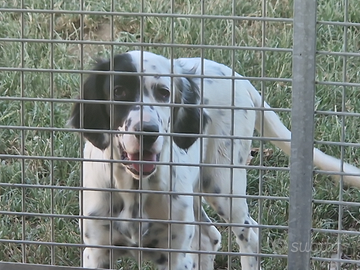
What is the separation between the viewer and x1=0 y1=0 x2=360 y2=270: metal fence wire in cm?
271

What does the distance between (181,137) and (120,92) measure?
0.43m

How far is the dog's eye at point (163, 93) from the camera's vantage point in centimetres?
332

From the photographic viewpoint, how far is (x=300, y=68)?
2650 millimetres

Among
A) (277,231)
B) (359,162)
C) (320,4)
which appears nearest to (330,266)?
(277,231)

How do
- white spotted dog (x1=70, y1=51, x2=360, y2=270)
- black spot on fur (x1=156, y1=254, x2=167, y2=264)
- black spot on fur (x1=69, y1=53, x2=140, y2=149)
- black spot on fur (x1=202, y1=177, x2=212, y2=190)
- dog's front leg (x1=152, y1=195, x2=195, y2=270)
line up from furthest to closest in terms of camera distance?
black spot on fur (x1=202, y1=177, x2=212, y2=190) < black spot on fur (x1=156, y1=254, x2=167, y2=264) < dog's front leg (x1=152, y1=195, x2=195, y2=270) < black spot on fur (x1=69, y1=53, x2=140, y2=149) < white spotted dog (x1=70, y1=51, x2=360, y2=270)

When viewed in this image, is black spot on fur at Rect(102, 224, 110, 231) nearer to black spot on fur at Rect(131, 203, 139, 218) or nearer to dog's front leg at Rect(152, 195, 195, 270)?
black spot on fur at Rect(131, 203, 139, 218)

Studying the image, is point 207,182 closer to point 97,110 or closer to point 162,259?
point 162,259

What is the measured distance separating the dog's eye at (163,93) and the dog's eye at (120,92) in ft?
0.47

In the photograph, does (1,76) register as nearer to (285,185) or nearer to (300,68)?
(285,185)

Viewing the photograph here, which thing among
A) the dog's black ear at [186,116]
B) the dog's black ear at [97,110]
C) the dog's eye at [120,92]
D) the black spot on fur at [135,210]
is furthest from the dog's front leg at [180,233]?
the dog's eye at [120,92]

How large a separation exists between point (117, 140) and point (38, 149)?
6.27 feet

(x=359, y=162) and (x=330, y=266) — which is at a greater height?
(x=359, y=162)

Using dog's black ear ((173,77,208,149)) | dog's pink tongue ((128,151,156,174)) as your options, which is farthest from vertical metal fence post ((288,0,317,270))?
dog's black ear ((173,77,208,149))

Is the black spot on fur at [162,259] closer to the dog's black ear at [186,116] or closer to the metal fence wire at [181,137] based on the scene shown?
the metal fence wire at [181,137]
